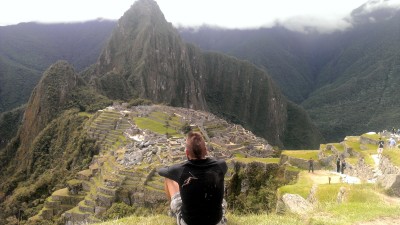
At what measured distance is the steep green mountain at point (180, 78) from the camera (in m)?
115

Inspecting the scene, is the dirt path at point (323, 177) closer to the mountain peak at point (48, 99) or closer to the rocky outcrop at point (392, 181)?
the rocky outcrop at point (392, 181)

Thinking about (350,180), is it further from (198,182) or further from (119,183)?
(119,183)

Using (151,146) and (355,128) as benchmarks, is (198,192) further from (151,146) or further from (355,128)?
(355,128)

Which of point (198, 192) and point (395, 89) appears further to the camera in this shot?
point (395, 89)

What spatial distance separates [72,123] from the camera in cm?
5994

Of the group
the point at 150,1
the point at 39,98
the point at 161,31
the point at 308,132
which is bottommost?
the point at 308,132

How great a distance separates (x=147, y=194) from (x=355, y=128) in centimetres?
11098

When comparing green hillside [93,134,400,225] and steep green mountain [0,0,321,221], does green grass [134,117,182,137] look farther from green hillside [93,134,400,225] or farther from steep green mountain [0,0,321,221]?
green hillside [93,134,400,225]

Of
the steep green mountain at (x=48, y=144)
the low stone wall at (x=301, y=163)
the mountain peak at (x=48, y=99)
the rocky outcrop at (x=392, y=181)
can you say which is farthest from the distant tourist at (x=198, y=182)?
the mountain peak at (x=48, y=99)

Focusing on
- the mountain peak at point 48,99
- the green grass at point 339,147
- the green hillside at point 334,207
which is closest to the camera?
the green hillside at point 334,207

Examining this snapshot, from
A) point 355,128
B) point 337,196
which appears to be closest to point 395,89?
point 355,128

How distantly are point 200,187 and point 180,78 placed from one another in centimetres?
13500

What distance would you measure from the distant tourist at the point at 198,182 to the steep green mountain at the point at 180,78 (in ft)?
286

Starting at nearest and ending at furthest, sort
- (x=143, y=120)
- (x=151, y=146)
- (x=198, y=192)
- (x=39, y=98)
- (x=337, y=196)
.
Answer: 1. (x=198, y=192)
2. (x=337, y=196)
3. (x=151, y=146)
4. (x=143, y=120)
5. (x=39, y=98)
